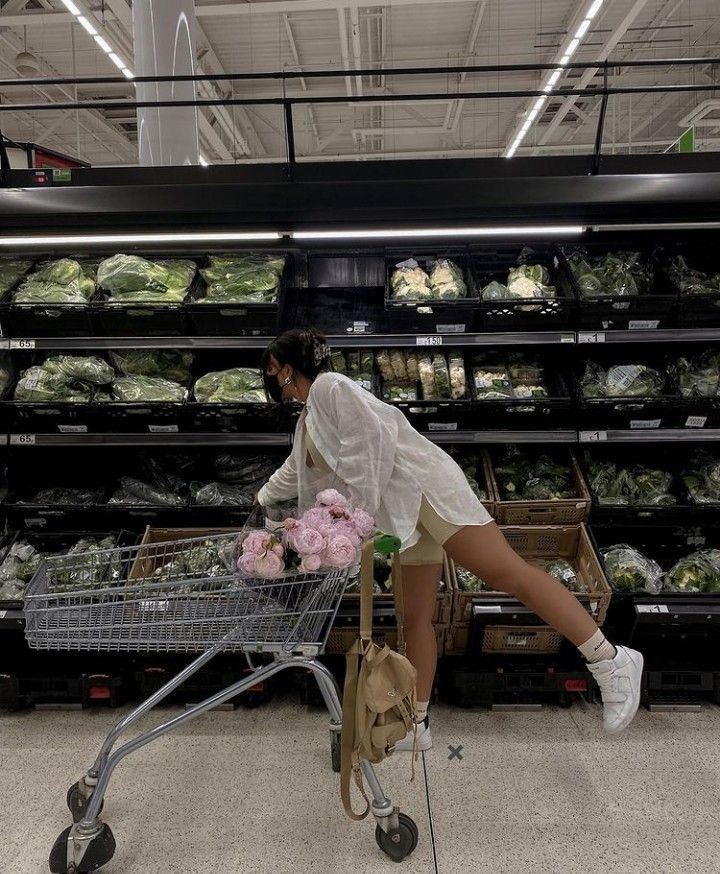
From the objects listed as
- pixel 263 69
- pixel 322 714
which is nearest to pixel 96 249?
pixel 322 714

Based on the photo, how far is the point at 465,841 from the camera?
213 centimetres

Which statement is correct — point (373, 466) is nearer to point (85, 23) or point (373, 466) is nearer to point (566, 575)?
point (566, 575)

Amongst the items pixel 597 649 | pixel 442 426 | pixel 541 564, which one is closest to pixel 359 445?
pixel 442 426

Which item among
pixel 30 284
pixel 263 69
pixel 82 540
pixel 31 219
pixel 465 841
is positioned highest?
pixel 263 69

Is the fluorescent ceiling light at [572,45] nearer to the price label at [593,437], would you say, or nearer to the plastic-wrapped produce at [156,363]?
the price label at [593,437]

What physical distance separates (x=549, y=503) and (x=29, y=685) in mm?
2435

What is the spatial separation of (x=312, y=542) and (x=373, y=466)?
48 centimetres

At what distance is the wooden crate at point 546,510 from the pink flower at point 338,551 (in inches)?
56.2

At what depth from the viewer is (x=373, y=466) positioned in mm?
2133

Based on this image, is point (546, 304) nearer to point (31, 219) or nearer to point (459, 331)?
point (459, 331)

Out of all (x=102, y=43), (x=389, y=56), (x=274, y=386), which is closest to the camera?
(x=274, y=386)

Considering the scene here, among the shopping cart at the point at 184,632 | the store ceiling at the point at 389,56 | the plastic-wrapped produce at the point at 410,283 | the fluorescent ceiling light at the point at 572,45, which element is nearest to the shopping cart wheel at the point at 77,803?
the shopping cart at the point at 184,632

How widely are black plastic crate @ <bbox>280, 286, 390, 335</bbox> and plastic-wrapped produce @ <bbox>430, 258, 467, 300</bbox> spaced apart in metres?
0.29

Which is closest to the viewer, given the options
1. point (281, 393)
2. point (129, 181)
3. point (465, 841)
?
point (465, 841)
